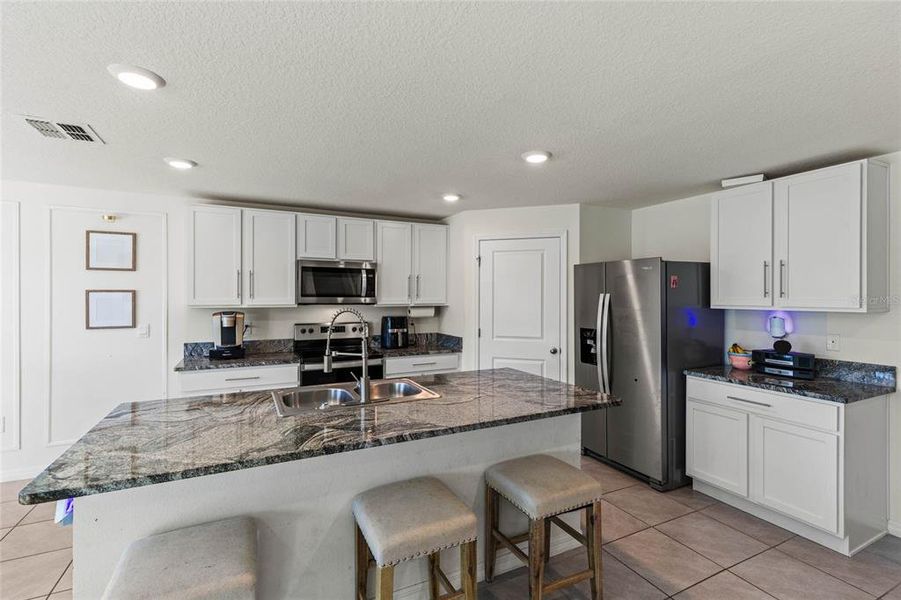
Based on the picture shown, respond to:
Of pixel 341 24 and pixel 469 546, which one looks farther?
pixel 469 546

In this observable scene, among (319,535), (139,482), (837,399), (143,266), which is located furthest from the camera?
(143,266)

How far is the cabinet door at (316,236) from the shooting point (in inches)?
156

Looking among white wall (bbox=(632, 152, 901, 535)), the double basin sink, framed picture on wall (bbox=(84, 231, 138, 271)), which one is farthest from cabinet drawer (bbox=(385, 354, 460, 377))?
framed picture on wall (bbox=(84, 231, 138, 271))

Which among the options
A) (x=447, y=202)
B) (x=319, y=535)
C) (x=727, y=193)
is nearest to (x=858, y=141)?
(x=727, y=193)

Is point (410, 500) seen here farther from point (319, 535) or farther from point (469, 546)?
point (319, 535)

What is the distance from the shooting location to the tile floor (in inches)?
82.3

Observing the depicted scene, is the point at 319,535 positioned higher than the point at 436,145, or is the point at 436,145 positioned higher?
the point at 436,145

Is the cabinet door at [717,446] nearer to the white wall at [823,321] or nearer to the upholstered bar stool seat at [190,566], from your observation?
the white wall at [823,321]

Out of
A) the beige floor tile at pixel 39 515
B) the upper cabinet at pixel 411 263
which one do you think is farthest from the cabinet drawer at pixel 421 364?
the beige floor tile at pixel 39 515

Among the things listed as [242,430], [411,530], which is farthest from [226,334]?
[411,530]

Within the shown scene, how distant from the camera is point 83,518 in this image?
145 centimetres

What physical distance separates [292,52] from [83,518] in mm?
1796

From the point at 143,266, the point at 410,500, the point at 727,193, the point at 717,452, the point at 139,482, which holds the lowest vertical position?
the point at 717,452

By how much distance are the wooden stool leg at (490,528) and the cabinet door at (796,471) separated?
1864 mm
